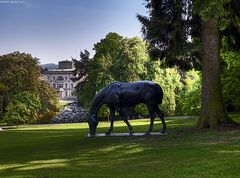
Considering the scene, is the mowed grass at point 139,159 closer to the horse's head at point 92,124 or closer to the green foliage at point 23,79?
the horse's head at point 92,124

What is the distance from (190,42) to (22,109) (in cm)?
2928

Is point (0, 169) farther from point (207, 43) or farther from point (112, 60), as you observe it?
point (112, 60)

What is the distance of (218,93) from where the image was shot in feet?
66.6

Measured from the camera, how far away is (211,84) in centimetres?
2039

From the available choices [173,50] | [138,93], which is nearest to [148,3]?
[173,50]

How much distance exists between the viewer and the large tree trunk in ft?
65.3

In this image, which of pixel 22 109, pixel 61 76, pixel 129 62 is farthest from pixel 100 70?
pixel 61 76

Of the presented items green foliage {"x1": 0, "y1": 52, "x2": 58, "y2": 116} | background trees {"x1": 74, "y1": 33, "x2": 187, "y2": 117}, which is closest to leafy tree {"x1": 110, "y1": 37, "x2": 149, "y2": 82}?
background trees {"x1": 74, "y1": 33, "x2": 187, "y2": 117}

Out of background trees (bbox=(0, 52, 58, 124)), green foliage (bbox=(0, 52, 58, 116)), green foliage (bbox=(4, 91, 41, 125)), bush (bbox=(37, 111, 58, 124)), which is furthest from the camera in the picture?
green foliage (bbox=(0, 52, 58, 116))

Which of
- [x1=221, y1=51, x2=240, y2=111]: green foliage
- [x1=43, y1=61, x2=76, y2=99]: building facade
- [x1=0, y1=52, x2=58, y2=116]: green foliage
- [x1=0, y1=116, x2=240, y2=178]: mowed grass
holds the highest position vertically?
[x1=43, y1=61, x2=76, y2=99]: building facade

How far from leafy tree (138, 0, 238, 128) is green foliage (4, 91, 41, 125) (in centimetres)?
2638

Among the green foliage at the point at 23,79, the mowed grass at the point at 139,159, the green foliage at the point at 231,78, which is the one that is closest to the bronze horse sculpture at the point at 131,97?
the mowed grass at the point at 139,159

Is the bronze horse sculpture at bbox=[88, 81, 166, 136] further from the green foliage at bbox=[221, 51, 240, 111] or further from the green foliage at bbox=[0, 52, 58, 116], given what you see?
the green foliage at bbox=[0, 52, 58, 116]

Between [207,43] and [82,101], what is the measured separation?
4409 cm
